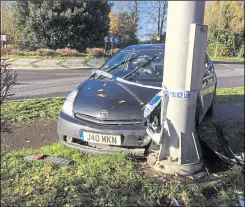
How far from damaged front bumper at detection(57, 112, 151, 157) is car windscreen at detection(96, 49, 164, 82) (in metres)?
1.18

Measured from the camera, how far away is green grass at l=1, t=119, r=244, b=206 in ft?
8.80

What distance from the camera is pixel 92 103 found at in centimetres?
395

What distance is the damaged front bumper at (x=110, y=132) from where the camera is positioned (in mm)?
3555

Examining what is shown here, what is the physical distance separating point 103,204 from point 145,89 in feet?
6.37

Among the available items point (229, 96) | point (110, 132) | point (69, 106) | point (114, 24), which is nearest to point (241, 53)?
point (114, 24)

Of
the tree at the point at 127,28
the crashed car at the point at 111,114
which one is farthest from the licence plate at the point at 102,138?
the tree at the point at 127,28

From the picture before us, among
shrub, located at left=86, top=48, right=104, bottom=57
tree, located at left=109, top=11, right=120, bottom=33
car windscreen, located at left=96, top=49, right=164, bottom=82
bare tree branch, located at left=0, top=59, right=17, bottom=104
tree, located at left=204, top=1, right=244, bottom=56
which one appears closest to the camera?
bare tree branch, located at left=0, top=59, right=17, bottom=104

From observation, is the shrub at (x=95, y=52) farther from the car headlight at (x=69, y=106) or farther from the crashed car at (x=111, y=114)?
the car headlight at (x=69, y=106)

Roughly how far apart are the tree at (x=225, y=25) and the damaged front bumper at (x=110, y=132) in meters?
28.7

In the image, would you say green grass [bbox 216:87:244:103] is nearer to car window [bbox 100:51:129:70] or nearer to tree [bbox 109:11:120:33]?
car window [bbox 100:51:129:70]

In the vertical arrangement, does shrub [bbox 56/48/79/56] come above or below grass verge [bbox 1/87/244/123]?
below

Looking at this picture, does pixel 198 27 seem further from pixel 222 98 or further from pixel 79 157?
pixel 222 98

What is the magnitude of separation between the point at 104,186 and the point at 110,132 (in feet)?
2.72

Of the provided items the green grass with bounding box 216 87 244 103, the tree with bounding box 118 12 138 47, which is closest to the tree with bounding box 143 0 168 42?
the tree with bounding box 118 12 138 47
